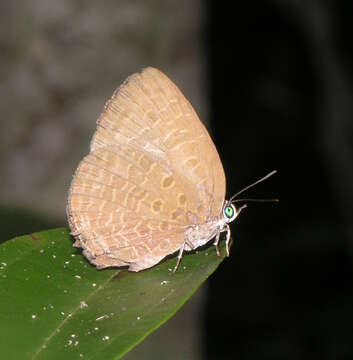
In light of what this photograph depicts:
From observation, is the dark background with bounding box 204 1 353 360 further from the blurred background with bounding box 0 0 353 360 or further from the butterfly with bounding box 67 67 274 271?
the butterfly with bounding box 67 67 274 271

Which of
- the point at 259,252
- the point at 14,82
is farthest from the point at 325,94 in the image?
the point at 14,82

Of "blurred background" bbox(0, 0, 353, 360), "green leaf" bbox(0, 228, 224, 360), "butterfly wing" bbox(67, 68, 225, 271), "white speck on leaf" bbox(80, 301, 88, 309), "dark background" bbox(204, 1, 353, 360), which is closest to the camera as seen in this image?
"green leaf" bbox(0, 228, 224, 360)

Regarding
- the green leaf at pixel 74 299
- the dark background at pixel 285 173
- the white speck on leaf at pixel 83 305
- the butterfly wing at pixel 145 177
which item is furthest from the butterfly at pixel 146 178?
the dark background at pixel 285 173

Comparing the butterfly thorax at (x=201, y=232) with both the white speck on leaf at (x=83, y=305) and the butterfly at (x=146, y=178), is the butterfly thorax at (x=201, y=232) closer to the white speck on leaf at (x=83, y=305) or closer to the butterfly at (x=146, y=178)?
the butterfly at (x=146, y=178)

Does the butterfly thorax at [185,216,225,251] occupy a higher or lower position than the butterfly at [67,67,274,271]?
lower

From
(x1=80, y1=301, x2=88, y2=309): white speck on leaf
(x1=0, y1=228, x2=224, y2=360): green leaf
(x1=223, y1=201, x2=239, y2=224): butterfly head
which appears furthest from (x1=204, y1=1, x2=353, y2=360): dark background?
(x1=80, y1=301, x2=88, y2=309): white speck on leaf

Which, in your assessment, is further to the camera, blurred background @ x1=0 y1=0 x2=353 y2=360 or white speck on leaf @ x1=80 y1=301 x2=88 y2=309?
blurred background @ x1=0 y1=0 x2=353 y2=360

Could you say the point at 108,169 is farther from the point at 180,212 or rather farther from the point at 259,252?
the point at 259,252
